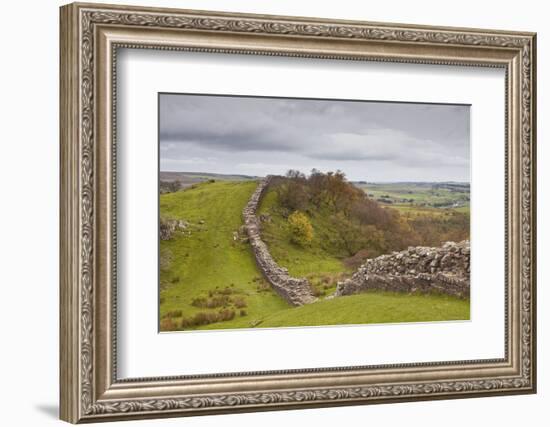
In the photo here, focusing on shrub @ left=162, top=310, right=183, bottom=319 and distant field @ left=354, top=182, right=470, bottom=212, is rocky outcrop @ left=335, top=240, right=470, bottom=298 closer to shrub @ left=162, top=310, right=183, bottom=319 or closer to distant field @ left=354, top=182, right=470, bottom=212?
distant field @ left=354, top=182, right=470, bottom=212

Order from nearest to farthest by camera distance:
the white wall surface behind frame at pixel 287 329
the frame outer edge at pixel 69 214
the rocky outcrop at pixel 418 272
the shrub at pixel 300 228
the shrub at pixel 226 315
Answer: the frame outer edge at pixel 69 214
the white wall surface behind frame at pixel 287 329
the shrub at pixel 226 315
the shrub at pixel 300 228
the rocky outcrop at pixel 418 272

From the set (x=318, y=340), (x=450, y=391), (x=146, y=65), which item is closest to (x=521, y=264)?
(x=450, y=391)

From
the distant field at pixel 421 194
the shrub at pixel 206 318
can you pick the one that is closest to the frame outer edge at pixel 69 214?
the shrub at pixel 206 318

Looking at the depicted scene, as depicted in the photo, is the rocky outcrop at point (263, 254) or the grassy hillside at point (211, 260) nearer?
the grassy hillside at point (211, 260)

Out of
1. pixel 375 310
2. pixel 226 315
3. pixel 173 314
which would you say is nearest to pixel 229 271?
pixel 226 315

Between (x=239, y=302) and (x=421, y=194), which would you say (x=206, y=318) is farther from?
(x=421, y=194)

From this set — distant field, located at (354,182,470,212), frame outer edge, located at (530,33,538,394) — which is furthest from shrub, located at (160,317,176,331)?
frame outer edge, located at (530,33,538,394)

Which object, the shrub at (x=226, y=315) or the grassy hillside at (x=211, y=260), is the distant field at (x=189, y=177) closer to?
the grassy hillside at (x=211, y=260)

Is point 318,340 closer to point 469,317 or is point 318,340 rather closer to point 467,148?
point 469,317
